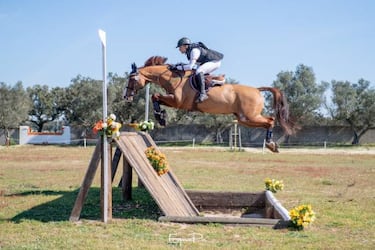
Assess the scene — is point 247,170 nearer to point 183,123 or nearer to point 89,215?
point 89,215

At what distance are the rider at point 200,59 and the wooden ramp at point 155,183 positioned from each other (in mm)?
1299

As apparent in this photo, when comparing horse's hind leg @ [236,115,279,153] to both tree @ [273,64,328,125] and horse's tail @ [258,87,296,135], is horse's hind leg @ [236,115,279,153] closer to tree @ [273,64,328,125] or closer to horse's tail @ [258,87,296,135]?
horse's tail @ [258,87,296,135]

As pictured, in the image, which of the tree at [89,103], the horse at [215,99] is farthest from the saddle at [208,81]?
the tree at [89,103]

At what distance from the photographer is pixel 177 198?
23.8 feet

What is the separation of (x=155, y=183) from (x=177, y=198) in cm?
54

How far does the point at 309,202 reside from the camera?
901cm

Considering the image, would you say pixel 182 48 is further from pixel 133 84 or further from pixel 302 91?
pixel 302 91

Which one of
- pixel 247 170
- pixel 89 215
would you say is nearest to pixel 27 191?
pixel 89 215

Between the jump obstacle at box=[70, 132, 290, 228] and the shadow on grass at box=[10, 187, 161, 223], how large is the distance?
482 mm

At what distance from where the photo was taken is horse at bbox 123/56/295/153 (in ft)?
22.8

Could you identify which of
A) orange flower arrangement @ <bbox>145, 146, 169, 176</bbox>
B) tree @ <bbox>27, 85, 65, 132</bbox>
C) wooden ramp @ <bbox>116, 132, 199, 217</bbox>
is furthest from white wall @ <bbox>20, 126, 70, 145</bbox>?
orange flower arrangement @ <bbox>145, 146, 169, 176</bbox>

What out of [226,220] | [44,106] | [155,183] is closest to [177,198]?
[155,183]

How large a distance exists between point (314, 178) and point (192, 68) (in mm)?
7865

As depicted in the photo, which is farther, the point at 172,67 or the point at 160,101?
the point at 172,67
